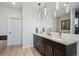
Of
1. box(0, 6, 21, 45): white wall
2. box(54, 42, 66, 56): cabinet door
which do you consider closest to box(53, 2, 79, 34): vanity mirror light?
box(54, 42, 66, 56): cabinet door

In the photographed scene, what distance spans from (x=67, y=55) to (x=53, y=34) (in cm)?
110

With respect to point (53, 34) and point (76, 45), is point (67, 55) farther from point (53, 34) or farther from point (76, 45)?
point (53, 34)

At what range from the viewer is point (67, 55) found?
7.82 ft

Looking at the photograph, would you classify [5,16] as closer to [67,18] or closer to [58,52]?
[67,18]

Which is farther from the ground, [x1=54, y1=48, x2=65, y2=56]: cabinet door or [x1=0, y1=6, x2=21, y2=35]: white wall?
[x1=0, y1=6, x2=21, y2=35]: white wall

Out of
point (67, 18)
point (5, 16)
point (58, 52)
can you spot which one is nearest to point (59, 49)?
point (58, 52)

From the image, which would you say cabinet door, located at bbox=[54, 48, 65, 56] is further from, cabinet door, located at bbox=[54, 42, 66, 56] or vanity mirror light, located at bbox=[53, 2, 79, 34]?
vanity mirror light, located at bbox=[53, 2, 79, 34]

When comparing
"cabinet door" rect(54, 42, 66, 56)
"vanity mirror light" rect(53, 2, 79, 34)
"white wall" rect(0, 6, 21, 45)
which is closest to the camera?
"cabinet door" rect(54, 42, 66, 56)

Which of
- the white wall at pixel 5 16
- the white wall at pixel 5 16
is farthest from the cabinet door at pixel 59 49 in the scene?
the white wall at pixel 5 16

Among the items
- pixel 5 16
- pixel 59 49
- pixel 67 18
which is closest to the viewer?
pixel 59 49

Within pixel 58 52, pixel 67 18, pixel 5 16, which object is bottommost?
pixel 58 52

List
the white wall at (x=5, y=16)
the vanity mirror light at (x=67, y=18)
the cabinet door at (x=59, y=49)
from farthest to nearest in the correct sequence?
the white wall at (x=5, y=16) → the vanity mirror light at (x=67, y=18) → the cabinet door at (x=59, y=49)

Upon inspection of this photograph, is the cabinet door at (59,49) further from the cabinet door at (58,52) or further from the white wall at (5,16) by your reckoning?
the white wall at (5,16)

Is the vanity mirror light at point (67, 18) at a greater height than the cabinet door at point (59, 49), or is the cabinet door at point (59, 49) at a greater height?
the vanity mirror light at point (67, 18)
